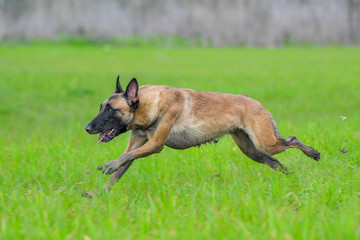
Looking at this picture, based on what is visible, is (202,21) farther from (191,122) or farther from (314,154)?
(191,122)

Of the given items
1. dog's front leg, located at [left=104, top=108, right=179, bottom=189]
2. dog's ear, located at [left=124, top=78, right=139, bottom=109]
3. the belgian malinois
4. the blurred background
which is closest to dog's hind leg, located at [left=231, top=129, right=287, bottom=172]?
the belgian malinois

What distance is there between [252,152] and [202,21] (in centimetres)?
2329

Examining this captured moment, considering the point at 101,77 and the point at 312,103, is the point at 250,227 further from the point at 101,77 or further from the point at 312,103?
the point at 101,77

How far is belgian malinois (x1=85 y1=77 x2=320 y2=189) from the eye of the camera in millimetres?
4125

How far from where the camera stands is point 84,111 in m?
9.05

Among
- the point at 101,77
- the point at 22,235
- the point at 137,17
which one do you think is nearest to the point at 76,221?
the point at 22,235

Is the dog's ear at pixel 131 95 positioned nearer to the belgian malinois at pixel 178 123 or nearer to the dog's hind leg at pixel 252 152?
the belgian malinois at pixel 178 123

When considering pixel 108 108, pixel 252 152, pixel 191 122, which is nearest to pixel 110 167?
pixel 108 108

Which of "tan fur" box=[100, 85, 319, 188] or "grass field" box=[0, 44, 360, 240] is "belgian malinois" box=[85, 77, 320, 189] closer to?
"tan fur" box=[100, 85, 319, 188]

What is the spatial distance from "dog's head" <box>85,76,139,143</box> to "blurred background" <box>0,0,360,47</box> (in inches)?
913

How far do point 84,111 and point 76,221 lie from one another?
615 cm

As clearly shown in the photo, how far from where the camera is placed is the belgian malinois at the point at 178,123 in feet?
13.5

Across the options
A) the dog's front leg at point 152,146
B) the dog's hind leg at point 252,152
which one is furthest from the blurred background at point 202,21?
the dog's front leg at point 152,146

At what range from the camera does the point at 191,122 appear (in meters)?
4.42
